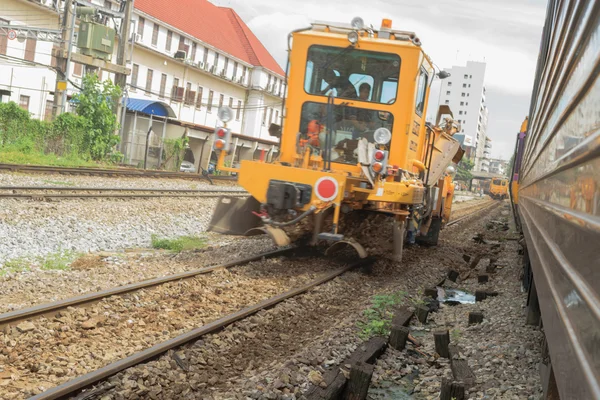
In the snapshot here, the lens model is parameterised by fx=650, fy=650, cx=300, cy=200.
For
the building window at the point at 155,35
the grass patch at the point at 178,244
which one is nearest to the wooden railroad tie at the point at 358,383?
the grass patch at the point at 178,244

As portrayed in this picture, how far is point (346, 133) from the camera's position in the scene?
32.8 ft

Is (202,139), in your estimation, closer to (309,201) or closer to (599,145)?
(309,201)

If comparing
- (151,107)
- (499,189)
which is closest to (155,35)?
(151,107)

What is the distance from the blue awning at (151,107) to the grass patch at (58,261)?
25.2m

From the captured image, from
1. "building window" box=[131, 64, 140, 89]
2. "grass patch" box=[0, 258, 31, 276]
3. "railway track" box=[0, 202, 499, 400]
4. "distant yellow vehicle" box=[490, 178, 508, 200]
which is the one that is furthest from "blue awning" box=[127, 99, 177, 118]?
"distant yellow vehicle" box=[490, 178, 508, 200]

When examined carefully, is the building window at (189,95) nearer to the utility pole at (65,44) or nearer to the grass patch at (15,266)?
the utility pole at (65,44)

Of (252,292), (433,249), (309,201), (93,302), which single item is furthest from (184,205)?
(93,302)

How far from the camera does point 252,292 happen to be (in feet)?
24.9

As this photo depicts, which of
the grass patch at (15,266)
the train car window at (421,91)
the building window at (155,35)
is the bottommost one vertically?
the grass patch at (15,266)

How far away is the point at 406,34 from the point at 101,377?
7.36 meters

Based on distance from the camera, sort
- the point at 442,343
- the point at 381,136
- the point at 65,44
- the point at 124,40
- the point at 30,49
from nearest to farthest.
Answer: the point at 442,343 → the point at 381,136 → the point at 65,44 → the point at 124,40 → the point at 30,49

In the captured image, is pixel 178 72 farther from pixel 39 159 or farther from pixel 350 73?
pixel 350 73

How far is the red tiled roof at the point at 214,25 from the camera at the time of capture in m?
47.1

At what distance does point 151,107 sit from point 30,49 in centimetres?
722
